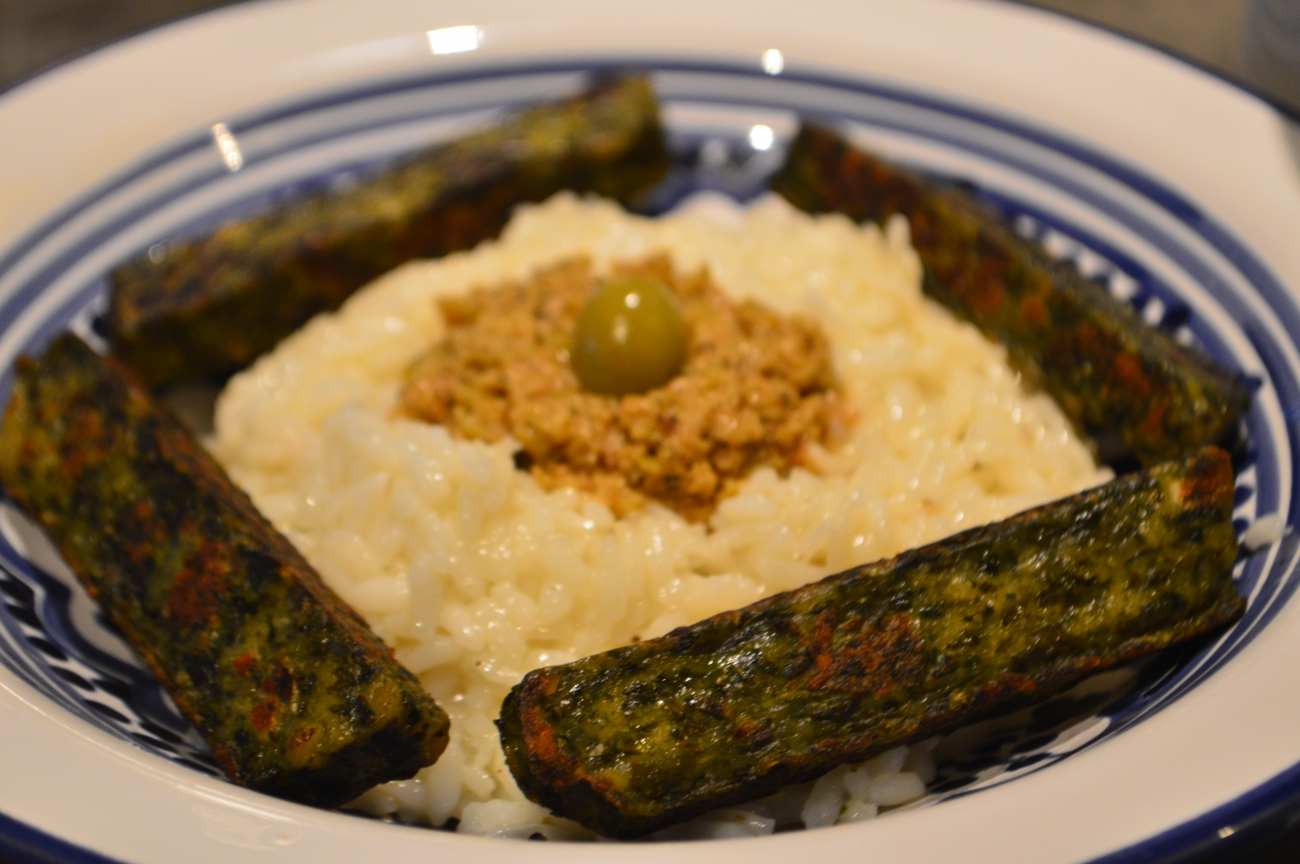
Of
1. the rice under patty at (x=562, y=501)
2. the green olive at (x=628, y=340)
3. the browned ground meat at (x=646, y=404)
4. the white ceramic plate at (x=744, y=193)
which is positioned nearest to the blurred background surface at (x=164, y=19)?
the white ceramic plate at (x=744, y=193)

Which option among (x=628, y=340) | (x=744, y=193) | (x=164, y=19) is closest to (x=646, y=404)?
(x=628, y=340)

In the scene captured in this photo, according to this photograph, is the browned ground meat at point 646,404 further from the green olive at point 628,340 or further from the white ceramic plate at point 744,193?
the white ceramic plate at point 744,193

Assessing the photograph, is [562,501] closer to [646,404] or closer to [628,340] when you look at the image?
[646,404]

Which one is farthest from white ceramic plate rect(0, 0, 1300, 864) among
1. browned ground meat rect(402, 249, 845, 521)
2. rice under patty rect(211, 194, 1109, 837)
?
browned ground meat rect(402, 249, 845, 521)

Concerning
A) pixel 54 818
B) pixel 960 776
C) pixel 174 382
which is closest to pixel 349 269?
pixel 174 382

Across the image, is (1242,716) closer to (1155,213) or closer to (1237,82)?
(1155,213)
